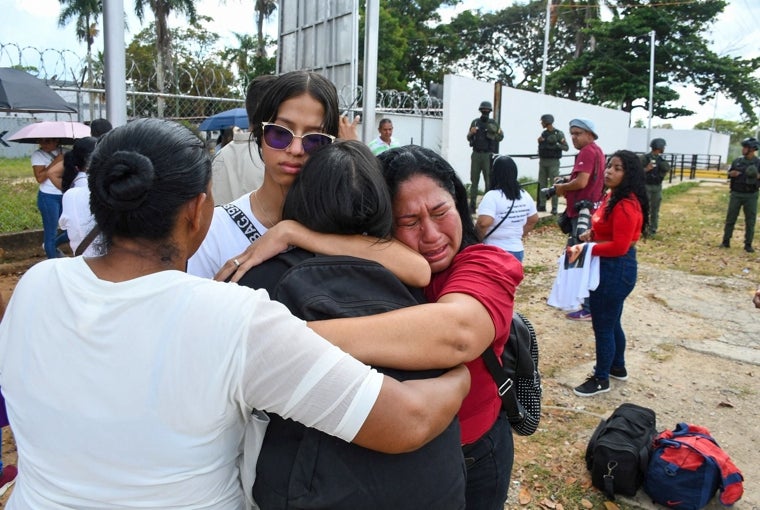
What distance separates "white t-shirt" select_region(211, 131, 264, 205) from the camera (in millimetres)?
3213

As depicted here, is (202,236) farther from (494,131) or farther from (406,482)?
(494,131)

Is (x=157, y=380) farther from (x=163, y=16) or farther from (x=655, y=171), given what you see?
(x=163, y=16)

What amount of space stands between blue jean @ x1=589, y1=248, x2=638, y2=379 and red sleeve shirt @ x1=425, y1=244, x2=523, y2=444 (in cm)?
299

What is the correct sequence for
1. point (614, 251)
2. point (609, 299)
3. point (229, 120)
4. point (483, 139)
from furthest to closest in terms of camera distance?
point (483, 139)
point (229, 120)
point (609, 299)
point (614, 251)

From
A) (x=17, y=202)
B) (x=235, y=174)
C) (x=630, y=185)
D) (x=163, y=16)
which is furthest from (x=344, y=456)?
(x=163, y=16)

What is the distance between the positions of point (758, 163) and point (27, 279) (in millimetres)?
11045

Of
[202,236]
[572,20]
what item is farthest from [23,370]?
[572,20]

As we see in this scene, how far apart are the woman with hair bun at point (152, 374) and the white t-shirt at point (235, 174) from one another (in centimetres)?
205

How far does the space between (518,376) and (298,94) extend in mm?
1103

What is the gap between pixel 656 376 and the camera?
16.5 feet

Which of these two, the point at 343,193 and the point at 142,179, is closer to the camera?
the point at 142,179

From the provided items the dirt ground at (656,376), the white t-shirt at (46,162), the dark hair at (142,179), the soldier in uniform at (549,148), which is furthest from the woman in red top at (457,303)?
the soldier in uniform at (549,148)

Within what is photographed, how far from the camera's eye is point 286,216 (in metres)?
1.40

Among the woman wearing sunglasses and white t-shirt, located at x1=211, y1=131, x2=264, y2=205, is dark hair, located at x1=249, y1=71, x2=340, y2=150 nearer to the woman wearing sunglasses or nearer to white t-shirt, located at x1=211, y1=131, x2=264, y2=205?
the woman wearing sunglasses
